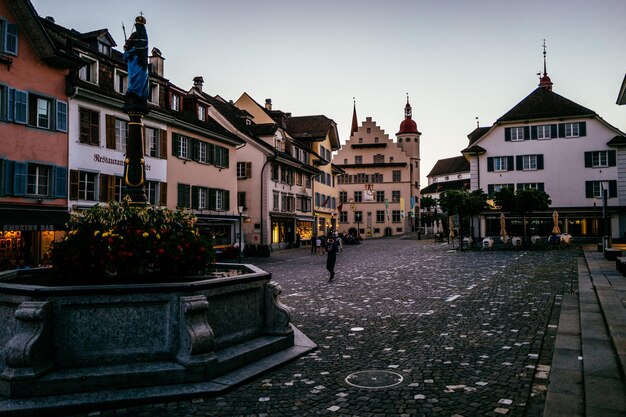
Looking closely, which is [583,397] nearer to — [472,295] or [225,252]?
[472,295]

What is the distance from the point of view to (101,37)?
85.8ft

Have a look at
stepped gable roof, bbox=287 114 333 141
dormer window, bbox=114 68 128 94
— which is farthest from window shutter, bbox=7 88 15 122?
stepped gable roof, bbox=287 114 333 141

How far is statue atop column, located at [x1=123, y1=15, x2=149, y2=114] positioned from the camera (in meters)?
8.14

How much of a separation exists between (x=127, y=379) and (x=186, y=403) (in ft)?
2.63

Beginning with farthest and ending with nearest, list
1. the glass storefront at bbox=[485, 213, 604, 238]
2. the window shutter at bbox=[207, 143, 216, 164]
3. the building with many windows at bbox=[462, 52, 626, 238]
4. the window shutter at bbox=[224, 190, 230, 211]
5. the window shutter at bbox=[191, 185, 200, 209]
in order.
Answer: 1. the glass storefront at bbox=[485, 213, 604, 238]
2. the building with many windows at bbox=[462, 52, 626, 238]
3. the window shutter at bbox=[224, 190, 230, 211]
4. the window shutter at bbox=[207, 143, 216, 164]
5. the window shutter at bbox=[191, 185, 200, 209]

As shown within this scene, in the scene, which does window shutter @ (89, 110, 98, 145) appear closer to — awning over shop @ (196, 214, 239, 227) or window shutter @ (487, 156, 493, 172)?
awning over shop @ (196, 214, 239, 227)

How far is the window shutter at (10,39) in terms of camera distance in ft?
67.3

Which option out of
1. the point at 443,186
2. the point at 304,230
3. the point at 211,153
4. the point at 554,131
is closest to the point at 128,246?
the point at 211,153

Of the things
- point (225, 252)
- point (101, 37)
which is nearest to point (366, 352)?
point (225, 252)

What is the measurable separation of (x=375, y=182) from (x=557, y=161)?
36515mm

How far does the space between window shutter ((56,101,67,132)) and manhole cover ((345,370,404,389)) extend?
67.6ft

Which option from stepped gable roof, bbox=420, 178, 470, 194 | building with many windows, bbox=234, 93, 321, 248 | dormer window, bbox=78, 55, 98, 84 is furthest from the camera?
stepped gable roof, bbox=420, 178, 470, 194

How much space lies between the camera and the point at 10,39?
68.0 feet

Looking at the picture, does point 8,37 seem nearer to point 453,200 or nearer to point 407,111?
point 453,200
